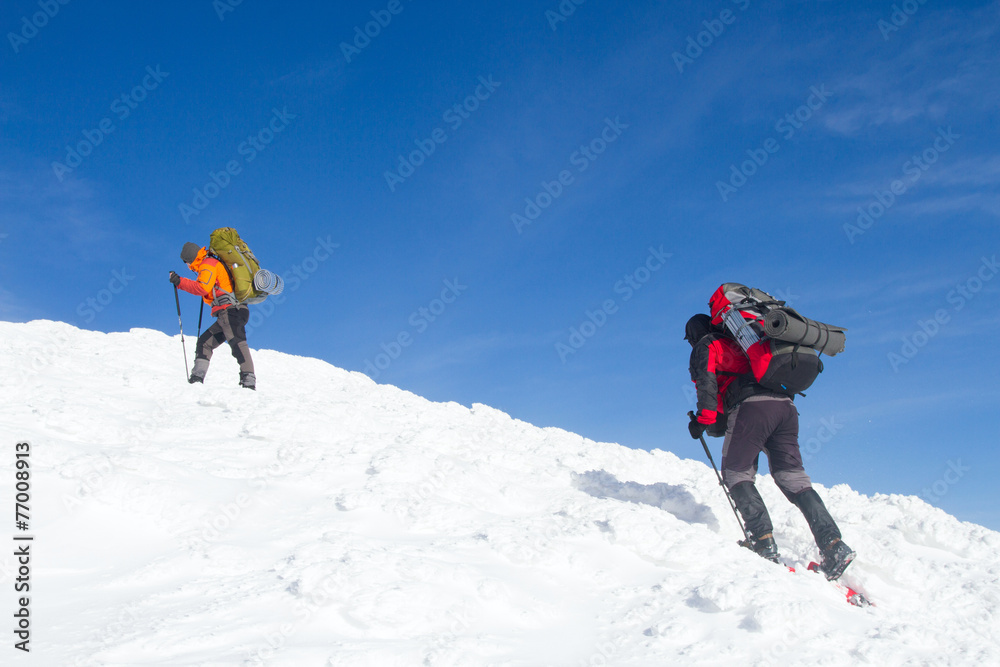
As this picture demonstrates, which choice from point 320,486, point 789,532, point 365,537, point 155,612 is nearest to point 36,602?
point 155,612

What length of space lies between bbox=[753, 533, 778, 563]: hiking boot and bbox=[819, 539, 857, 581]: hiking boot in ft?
1.34

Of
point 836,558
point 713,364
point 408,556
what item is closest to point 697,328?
point 713,364

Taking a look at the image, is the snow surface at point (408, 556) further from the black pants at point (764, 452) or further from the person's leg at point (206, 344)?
the person's leg at point (206, 344)

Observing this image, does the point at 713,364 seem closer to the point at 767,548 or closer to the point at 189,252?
the point at 767,548

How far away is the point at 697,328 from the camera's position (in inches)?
268

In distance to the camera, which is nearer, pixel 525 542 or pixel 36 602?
pixel 36 602

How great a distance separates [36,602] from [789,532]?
652 cm

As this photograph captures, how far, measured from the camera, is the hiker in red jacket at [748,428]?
604cm

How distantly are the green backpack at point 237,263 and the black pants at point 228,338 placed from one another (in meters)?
0.31

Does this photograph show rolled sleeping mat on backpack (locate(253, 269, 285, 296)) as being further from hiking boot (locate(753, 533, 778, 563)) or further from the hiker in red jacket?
hiking boot (locate(753, 533, 778, 563))

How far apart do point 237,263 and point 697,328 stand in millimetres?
7795

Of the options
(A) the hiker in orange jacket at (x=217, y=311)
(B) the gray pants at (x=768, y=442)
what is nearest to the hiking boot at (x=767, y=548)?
(B) the gray pants at (x=768, y=442)

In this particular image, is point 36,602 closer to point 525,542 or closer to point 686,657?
point 525,542

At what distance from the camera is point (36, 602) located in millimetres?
3975
